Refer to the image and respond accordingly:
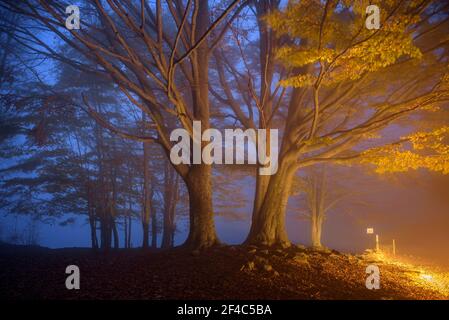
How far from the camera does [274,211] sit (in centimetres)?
918

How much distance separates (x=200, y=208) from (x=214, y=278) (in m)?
3.04

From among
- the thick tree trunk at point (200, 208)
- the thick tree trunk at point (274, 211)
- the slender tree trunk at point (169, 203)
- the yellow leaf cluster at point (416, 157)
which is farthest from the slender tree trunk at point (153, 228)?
the yellow leaf cluster at point (416, 157)

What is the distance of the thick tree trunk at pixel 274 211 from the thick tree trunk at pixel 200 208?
1.47 metres

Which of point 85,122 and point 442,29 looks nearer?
point 442,29

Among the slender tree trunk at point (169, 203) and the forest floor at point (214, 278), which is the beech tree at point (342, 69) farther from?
the slender tree trunk at point (169, 203)

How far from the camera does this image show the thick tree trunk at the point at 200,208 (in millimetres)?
8523

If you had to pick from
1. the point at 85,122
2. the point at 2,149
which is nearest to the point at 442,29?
the point at 85,122

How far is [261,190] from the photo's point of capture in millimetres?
9961

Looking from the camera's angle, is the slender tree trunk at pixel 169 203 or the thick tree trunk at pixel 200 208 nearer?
the thick tree trunk at pixel 200 208

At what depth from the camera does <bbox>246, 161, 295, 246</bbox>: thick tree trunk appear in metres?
9.12

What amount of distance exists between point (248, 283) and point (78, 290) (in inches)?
125

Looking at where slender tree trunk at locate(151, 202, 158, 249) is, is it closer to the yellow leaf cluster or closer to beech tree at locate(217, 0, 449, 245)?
beech tree at locate(217, 0, 449, 245)

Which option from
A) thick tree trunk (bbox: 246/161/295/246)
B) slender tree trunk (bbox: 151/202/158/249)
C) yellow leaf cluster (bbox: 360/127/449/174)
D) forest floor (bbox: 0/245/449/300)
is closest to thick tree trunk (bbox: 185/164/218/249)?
forest floor (bbox: 0/245/449/300)
